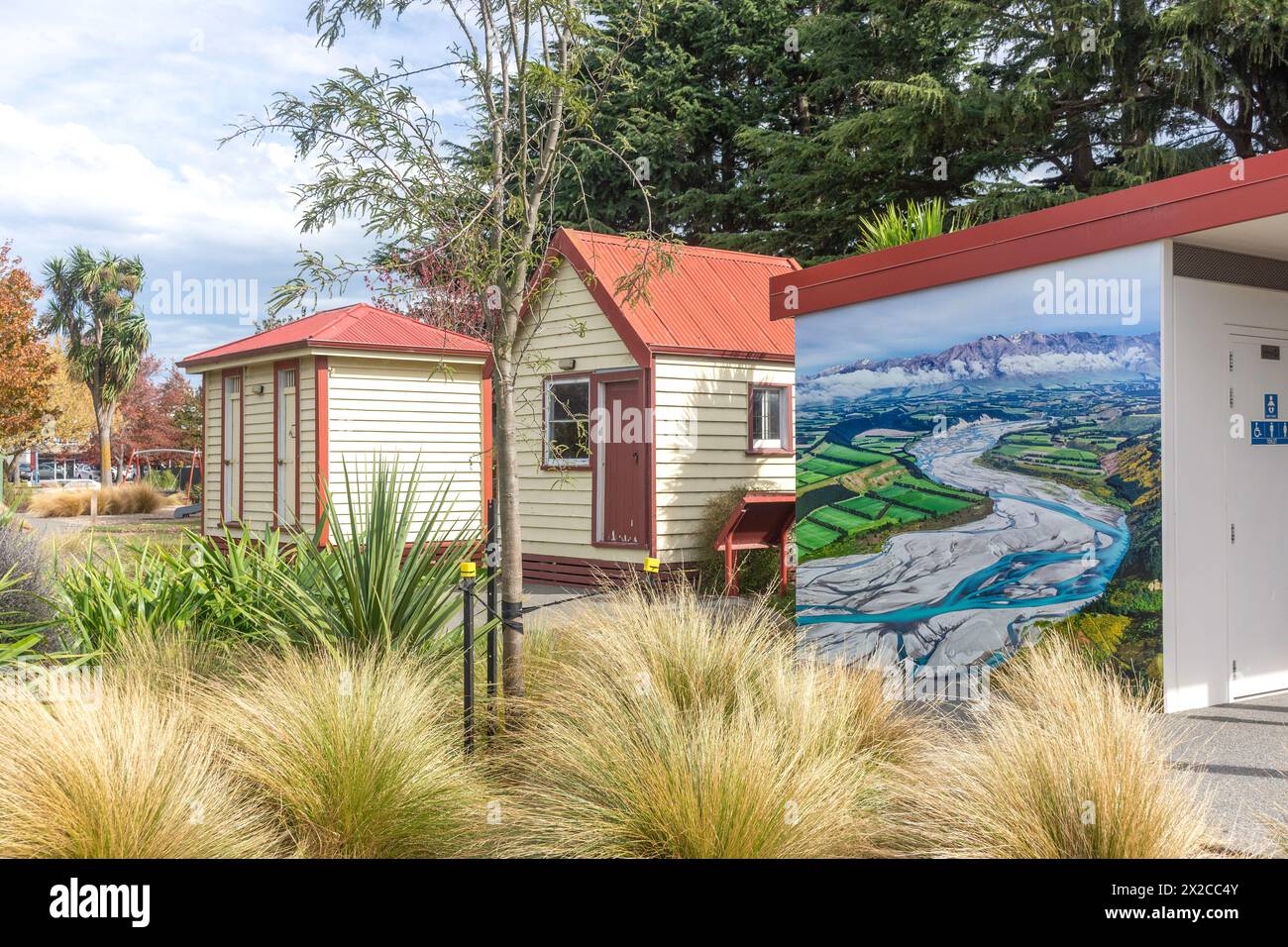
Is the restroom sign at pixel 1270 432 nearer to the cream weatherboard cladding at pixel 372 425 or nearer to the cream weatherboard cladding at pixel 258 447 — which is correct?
the cream weatherboard cladding at pixel 372 425

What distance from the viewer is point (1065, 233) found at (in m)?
7.03

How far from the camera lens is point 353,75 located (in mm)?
6230

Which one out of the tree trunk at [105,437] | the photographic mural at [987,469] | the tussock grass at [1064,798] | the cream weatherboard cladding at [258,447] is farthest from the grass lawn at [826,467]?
the tree trunk at [105,437]

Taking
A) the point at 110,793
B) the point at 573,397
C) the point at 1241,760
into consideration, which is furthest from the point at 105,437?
the point at 1241,760

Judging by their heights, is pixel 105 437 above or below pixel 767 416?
above

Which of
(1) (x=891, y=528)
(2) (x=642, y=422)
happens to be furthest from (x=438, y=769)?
(2) (x=642, y=422)

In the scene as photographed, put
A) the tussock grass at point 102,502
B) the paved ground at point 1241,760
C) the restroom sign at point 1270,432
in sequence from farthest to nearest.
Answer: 1. the tussock grass at point 102,502
2. the restroom sign at point 1270,432
3. the paved ground at point 1241,760

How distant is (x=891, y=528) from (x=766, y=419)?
6.39 metres

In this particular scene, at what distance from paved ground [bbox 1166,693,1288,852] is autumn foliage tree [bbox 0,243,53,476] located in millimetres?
24925

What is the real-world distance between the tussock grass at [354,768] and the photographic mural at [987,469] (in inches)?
159

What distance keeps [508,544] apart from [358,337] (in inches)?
433

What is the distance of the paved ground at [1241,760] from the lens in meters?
4.76

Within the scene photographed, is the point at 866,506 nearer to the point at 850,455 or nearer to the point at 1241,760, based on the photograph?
the point at 850,455
